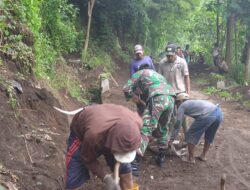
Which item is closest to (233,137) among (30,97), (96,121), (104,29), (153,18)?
(30,97)

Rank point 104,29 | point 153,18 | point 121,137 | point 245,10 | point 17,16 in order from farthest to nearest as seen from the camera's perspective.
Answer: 1. point 153,18
2. point 104,29
3. point 245,10
4. point 17,16
5. point 121,137

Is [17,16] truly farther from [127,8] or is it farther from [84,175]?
[127,8]

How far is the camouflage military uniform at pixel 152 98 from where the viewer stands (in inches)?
250

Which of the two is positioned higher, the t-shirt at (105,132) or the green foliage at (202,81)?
the t-shirt at (105,132)

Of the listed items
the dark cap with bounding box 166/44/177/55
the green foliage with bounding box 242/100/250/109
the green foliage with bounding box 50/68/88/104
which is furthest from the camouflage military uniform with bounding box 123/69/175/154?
the green foliage with bounding box 242/100/250/109

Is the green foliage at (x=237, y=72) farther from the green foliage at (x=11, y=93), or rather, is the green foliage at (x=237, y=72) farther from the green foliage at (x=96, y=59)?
the green foliage at (x=11, y=93)

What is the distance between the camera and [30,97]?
6945mm

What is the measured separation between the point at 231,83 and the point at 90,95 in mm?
8146

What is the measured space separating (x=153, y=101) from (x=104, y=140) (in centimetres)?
274

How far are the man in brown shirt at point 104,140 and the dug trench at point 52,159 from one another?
→ 722 mm

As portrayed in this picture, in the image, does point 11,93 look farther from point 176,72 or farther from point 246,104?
point 246,104

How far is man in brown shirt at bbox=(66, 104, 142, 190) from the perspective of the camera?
3625 millimetres

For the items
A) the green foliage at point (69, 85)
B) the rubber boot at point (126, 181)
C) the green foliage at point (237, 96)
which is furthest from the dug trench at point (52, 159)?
the green foliage at point (237, 96)

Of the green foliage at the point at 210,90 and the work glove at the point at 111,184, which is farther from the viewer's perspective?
the green foliage at the point at 210,90
